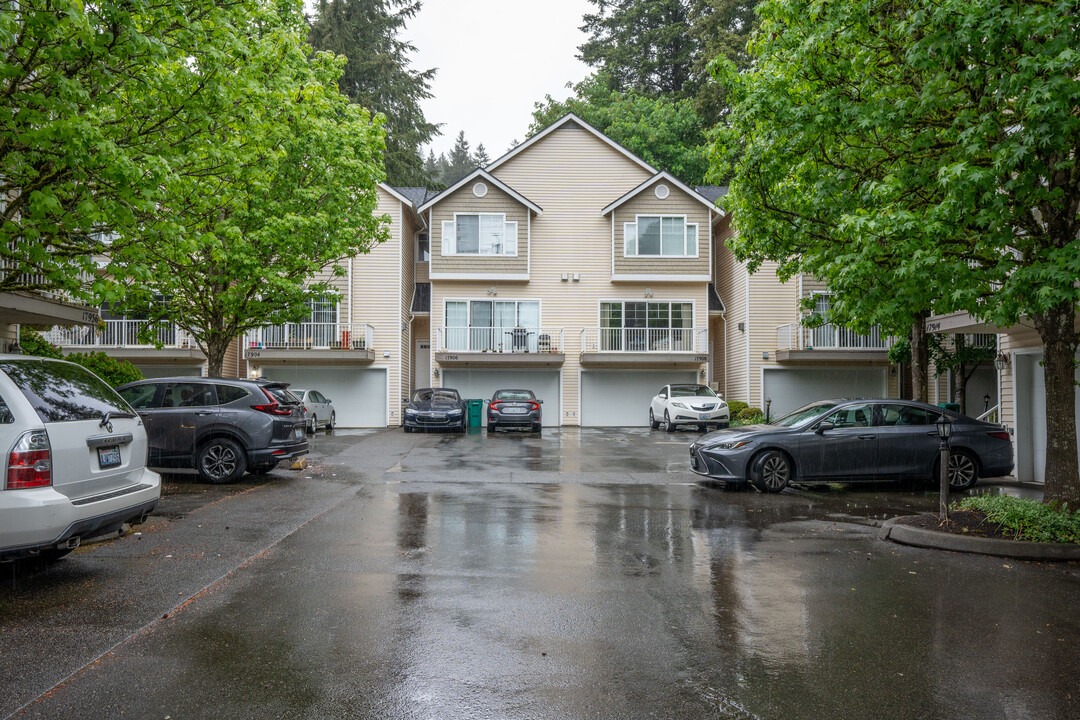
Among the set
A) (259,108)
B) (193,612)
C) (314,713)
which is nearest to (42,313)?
(259,108)

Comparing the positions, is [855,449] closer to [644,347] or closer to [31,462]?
[31,462]

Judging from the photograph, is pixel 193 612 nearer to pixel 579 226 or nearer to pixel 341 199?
pixel 341 199

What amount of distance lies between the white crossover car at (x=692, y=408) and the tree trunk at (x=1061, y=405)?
16.1 meters

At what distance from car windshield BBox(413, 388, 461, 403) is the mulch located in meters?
17.2

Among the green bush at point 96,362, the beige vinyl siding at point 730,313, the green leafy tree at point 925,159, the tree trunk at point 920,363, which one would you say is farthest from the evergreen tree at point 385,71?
the green leafy tree at point 925,159

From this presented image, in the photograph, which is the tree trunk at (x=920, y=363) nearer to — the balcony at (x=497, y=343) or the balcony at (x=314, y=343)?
the balcony at (x=497, y=343)

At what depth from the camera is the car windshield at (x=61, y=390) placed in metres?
5.73

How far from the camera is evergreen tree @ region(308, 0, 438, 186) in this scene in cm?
4041

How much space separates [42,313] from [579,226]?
20.6 meters

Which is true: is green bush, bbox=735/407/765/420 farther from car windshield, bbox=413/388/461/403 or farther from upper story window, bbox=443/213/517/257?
upper story window, bbox=443/213/517/257

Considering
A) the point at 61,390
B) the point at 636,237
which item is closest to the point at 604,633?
the point at 61,390

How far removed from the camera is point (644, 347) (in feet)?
94.5

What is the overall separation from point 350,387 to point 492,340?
5.74 meters

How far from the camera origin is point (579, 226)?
30078mm
